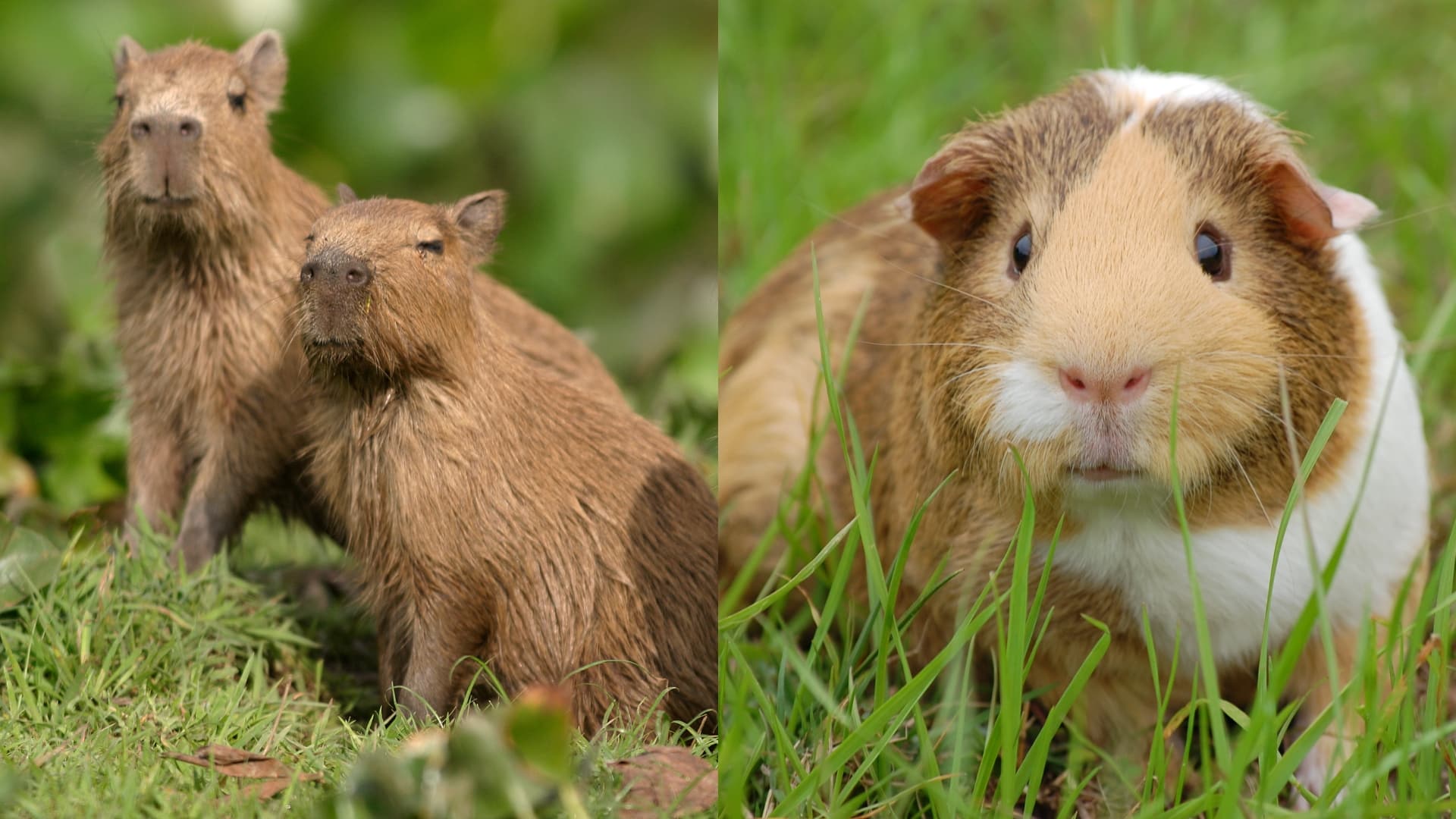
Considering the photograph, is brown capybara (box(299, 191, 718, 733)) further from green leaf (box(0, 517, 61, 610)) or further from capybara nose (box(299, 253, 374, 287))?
green leaf (box(0, 517, 61, 610))

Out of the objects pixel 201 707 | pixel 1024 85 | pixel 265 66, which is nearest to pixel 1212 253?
pixel 265 66

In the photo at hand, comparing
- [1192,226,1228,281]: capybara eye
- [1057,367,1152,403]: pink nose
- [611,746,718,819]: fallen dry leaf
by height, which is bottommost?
[611,746,718,819]: fallen dry leaf

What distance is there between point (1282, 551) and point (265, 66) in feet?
7.84

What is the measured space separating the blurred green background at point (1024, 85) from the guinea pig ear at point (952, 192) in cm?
225

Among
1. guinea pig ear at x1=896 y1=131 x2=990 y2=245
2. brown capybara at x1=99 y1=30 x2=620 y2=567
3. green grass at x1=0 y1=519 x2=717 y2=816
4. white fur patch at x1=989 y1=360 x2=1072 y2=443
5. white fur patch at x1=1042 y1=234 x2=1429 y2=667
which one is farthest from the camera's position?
guinea pig ear at x1=896 y1=131 x2=990 y2=245

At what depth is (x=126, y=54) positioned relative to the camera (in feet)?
9.99

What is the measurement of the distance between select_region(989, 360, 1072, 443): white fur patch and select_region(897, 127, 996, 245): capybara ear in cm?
49

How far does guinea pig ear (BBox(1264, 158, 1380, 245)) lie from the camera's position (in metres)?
2.99

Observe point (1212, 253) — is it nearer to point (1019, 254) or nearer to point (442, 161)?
point (1019, 254)

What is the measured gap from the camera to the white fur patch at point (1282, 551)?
3074mm

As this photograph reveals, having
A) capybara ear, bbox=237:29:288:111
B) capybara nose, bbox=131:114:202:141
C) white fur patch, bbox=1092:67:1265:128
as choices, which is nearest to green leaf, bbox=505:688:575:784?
capybara nose, bbox=131:114:202:141

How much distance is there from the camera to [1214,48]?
6.77 metres

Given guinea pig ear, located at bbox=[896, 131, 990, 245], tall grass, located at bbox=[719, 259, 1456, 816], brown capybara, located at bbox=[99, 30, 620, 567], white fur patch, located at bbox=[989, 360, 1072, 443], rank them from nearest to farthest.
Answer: tall grass, located at bbox=[719, 259, 1456, 816] < white fur patch, located at bbox=[989, 360, 1072, 443] < brown capybara, located at bbox=[99, 30, 620, 567] < guinea pig ear, located at bbox=[896, 131, 990, 245]

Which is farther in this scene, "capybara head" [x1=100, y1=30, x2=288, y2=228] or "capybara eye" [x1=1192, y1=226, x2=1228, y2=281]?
"capybara eye" [x1=1192, y1=226, x2=1228, y2=281]
